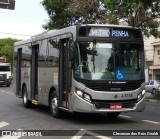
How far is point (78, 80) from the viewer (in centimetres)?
1314

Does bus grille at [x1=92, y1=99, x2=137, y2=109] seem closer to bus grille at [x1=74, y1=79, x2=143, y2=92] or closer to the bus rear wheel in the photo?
bus grille at [x1=74, y1=79, x2=143, y2=92]

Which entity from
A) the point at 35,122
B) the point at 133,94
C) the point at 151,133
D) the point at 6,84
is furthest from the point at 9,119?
the point at 6,84

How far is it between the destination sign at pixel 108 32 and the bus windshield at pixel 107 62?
11.2 inches

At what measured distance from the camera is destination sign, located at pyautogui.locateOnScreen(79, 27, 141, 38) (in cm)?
1353

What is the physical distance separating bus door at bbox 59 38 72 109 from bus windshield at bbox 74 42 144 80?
25.7 inches

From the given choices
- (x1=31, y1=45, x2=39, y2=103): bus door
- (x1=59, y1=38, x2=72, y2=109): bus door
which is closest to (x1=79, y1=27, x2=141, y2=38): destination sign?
(x1=59, y1=38, x2=72, y2=109): bus door

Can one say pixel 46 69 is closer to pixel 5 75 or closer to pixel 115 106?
pixel 115 106

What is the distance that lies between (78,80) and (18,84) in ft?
26.8

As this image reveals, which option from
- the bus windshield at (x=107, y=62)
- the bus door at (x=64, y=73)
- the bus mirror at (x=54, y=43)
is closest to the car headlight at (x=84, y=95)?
the bus windshield at (x=107, y=62)

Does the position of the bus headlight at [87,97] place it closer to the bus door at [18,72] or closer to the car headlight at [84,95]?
the car headlight at [84,95]

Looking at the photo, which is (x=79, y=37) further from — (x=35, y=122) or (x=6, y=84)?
(x=6, y=84)

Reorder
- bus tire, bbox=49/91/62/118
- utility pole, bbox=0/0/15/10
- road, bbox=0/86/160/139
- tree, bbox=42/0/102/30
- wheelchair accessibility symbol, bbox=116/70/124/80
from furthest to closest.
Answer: tree, bbox=42/0/102/30, utility pole, bbox=0/0/15/10, bus tire, bbox=49/91/62/118, wheelchair accessibility symbol, bbox=116/70/124/80, road, bbox=0/86/160/139

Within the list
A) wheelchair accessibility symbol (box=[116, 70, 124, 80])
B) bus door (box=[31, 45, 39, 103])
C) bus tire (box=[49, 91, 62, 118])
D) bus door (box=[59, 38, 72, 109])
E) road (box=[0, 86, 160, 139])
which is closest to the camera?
road (box=[0, 86, 160, 139])

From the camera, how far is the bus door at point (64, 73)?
45.4 ft
